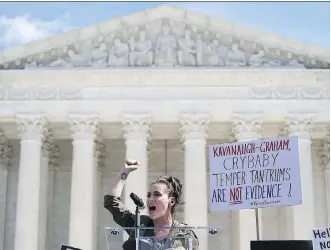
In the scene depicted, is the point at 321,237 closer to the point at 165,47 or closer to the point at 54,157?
the point at 165,47

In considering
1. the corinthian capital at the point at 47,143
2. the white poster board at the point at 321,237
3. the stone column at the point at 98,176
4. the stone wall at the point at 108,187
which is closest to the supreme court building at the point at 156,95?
the corinthian capital at the point at 47,143

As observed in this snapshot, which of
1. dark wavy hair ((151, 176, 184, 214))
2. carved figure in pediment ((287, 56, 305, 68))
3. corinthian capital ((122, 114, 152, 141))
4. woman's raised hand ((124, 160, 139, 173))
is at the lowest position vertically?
dark wavy hair ((151, 176, 184, 214))

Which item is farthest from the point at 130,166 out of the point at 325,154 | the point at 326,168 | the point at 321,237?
the point at 326,168

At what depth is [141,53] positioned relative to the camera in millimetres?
33219

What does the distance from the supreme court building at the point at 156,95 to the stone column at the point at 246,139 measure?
0.15 ft

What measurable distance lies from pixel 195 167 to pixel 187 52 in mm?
5354

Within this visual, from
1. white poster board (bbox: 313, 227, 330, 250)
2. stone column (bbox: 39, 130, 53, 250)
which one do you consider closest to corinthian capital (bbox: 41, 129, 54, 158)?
stone column (bbox: 39, 130, 53, 250)

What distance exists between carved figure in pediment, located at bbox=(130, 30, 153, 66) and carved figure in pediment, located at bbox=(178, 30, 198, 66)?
137cm

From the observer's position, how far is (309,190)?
31750 millimetres

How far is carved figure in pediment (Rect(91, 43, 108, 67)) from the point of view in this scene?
109 ft

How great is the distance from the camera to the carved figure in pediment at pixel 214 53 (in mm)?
33094

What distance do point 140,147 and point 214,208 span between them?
21.5 meters

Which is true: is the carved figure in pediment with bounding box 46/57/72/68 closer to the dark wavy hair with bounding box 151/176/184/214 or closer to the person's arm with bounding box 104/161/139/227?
the person's arm with bounding box 104/161/139/227

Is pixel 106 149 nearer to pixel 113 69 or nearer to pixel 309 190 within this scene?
pixel 113 69
